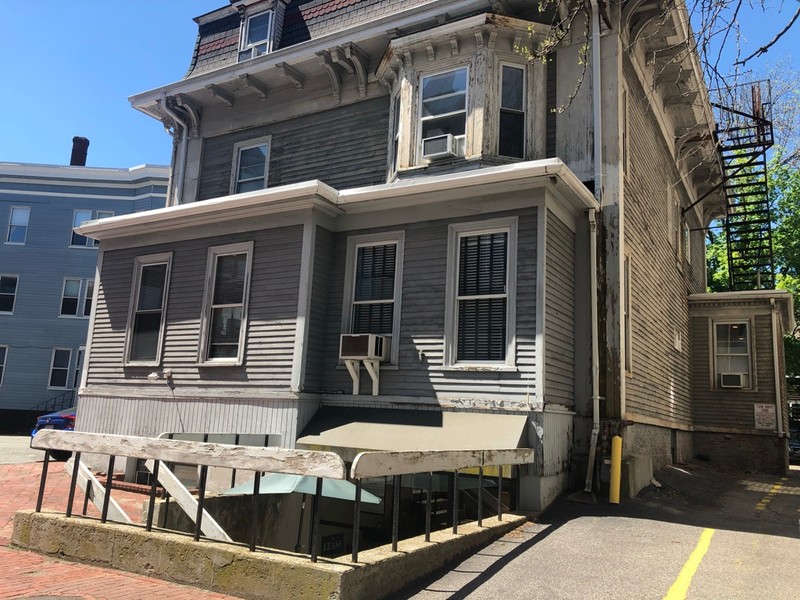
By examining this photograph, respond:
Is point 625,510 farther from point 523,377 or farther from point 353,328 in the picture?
point 353,328

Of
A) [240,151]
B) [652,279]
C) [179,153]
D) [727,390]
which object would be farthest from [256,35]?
[727,390]

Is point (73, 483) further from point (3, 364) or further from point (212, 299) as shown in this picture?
point (3, 364)

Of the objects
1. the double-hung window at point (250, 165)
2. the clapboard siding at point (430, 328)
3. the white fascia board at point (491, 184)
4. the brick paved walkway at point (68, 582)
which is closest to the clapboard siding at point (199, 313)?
the clapboard siding at point (430, 328)

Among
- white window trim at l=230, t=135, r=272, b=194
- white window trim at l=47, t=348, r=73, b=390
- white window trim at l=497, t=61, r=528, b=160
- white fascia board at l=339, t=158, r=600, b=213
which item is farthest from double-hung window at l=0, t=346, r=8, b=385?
white window trim at l=497, t=61, r=528, b=160

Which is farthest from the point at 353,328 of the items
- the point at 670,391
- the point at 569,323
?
the point at 670,391

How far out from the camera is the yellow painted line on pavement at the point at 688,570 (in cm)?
538

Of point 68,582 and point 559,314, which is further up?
point 559,314

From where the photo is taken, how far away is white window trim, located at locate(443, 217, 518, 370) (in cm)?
955

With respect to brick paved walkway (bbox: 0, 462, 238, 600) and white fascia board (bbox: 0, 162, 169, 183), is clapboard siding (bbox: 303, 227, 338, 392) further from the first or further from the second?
white fascia board (bbox: 0, 162, 169, 183)

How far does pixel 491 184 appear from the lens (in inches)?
390

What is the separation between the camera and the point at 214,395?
37.5 feet

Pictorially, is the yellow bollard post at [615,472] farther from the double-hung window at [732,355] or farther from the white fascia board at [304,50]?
the double-hung window at [732,355]

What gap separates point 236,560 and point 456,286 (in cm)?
607

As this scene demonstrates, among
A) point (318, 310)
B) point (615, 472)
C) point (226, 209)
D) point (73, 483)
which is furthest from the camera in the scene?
point (226, 209)
